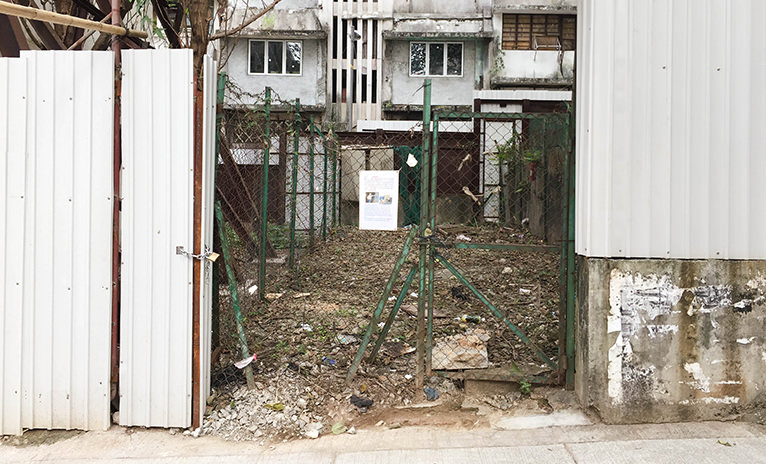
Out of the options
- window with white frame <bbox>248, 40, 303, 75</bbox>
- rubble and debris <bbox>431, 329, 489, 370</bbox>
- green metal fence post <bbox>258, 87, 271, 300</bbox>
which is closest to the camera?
rubble and debris <bbox>431, 329, 489, 370</bbox>

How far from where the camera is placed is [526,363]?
434 cm

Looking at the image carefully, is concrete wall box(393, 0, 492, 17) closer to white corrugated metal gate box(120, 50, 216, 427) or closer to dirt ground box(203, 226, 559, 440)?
dirt ground box(203, 226, 559, 440)

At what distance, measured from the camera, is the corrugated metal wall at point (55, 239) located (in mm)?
3459

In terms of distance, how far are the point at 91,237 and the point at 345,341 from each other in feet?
7.59

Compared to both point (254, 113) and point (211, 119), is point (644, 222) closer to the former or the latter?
point (211, 119)

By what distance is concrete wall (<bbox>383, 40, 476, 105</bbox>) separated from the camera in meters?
22.4

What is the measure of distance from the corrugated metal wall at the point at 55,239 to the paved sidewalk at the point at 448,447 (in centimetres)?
25

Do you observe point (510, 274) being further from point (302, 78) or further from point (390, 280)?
point (302, 78)

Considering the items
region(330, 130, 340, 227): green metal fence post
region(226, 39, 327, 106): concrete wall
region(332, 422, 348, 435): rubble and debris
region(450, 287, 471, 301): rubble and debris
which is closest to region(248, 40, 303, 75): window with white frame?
region(226, 39, 327, 106): concrete wall

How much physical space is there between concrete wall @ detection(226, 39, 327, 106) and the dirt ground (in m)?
15.0

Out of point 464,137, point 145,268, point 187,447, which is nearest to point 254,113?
point 145,268

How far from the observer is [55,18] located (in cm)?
340

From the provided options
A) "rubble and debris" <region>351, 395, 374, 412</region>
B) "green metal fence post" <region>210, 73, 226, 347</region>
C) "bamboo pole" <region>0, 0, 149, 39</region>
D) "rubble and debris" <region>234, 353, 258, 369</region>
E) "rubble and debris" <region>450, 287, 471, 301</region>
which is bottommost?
"rubble and debris" <region>351, 395, 374, 412</region>

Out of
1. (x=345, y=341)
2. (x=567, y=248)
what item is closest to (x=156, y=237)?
(x=345, y=341)
